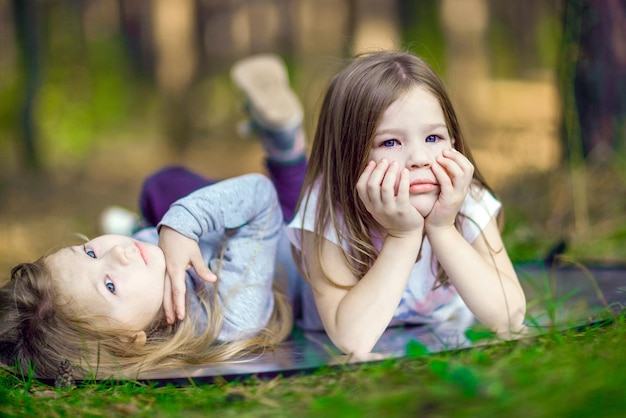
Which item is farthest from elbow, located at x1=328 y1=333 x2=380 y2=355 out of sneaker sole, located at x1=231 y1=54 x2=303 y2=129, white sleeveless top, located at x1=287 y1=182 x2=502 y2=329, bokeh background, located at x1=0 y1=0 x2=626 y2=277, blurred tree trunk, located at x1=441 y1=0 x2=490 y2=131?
blurred tree trunk, located at x1=441 y1=0 x2=490 y2=131

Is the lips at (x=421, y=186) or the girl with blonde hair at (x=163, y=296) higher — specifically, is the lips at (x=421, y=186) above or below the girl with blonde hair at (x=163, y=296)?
above

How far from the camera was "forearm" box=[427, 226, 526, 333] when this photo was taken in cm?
158

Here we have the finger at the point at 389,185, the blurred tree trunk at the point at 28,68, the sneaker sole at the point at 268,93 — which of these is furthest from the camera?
the blurred tree trunk at the point at 28,68

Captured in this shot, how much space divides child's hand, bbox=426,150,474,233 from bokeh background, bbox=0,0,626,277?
268 cm

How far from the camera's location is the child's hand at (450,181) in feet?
4.98

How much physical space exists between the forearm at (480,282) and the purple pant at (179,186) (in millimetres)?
841

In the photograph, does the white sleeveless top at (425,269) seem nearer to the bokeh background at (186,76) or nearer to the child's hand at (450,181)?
the child's hand at (450,181)

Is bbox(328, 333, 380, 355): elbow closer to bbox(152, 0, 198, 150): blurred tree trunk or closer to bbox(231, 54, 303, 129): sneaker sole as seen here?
bbox(231, 54, 303, 129): sneaker sole

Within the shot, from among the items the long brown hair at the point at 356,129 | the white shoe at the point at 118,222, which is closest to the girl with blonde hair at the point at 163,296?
the long brown hair at the point at 356,129

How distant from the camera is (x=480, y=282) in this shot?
1606mm

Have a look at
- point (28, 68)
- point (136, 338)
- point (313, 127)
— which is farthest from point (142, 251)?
point (28, 68)

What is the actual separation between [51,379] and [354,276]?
0.69 m

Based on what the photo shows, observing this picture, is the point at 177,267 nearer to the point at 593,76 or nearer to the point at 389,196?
the point at 389,196

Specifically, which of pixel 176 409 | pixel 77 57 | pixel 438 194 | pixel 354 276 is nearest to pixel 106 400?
pixel 176 409
